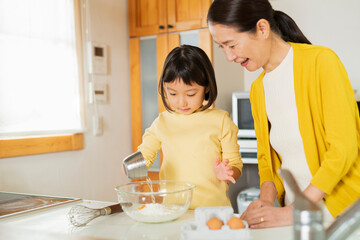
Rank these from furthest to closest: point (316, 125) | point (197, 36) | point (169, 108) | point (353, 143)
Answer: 1. point (197, 36)
2. point (169, 108)
3. point (316, 125)
4. point (353, 143)

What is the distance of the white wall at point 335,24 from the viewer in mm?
2963

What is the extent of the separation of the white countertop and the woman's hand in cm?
2

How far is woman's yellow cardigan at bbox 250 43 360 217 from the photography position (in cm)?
95

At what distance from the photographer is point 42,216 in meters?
1.13

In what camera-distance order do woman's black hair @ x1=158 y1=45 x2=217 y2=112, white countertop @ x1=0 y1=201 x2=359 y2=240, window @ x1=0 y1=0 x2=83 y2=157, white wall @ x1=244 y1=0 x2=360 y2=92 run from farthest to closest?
1. white wall @ x1=244 y1=0 x2=360 y2=92
2. window @ x1=0 y1=0 x2=83 y2=157
3. woman's black hair @ x1=158 y1=45 x2=217 y2=112
4. white countertop @ x1=0 y1=201 x2=359 y2=240

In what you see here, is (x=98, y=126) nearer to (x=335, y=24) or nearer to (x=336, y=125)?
(x=335, y=24)

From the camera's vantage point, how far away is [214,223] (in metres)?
0.79

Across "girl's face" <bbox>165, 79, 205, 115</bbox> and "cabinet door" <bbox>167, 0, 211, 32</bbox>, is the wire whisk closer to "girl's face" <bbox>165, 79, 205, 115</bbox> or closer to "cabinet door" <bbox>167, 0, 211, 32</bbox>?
"girl's face" <bbox>165, 79, 205, 115</bbox>

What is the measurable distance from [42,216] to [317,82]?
852 millimetres

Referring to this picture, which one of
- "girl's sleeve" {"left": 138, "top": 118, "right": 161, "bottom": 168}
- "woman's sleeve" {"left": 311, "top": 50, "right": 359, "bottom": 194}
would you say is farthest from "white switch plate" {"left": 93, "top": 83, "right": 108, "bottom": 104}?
"woman's sleeve" {"left": 311, "top": 50, "right": 359, "bottom": 194}

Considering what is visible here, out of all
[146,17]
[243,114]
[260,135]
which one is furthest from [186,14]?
[260,135]

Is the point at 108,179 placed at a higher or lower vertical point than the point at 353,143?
lower

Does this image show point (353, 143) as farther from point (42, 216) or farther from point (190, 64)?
point (42, 216)

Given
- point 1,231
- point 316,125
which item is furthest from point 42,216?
point 316,125
